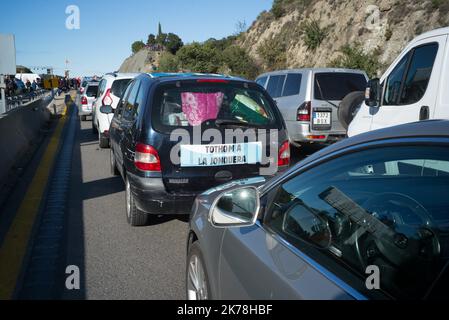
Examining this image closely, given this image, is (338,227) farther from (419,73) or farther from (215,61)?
(215,61)

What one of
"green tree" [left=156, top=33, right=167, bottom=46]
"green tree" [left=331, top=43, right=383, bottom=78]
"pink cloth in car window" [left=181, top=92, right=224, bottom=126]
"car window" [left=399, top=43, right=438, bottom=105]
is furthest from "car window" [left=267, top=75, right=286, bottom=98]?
"green tree" [left=156, top=33, right=167, bottom=46]

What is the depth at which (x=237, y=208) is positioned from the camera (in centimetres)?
252

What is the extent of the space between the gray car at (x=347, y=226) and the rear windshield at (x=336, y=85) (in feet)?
23.6

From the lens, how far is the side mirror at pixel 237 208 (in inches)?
93.1

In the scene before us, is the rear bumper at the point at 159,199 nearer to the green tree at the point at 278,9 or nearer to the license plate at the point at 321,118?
the license plate at the point at 321,118

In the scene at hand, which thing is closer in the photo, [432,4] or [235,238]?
[235,238]

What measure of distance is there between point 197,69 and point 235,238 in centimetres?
5603

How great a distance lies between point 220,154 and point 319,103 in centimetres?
501

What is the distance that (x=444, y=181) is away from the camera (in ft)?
7.07

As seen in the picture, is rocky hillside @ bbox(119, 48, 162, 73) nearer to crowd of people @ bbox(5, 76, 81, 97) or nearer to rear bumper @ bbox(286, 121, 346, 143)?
crowd of people @ bbox(5, 76, 81, 97)

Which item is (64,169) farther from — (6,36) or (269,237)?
(269,237)

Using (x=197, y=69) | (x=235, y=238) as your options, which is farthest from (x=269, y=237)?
(x=197, y=69)

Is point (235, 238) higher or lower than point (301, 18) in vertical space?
lower

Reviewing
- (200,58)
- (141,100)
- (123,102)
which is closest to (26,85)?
(200,58)
